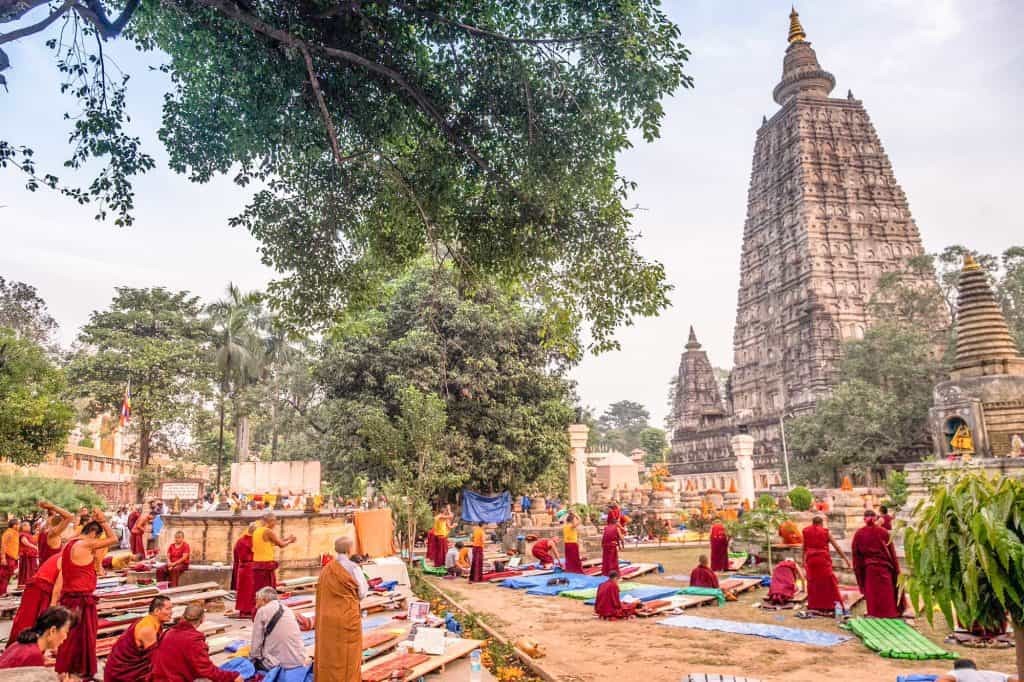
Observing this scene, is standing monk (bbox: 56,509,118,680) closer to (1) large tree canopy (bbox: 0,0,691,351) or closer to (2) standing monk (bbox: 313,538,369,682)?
(2) standing monk (bbox: 313,538,369,682)

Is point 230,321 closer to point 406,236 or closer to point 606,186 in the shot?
point 406,236

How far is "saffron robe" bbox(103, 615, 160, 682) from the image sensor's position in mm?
6125

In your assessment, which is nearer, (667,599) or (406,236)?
(406,236)

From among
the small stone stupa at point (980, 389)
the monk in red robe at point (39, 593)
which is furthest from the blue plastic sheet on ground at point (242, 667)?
the small stone stupa at point (980, 389)

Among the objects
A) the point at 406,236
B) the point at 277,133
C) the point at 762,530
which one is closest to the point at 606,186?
the point at 406,236

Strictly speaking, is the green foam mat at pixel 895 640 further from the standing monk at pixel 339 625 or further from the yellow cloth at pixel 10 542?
the yellow cloth at pixel 10 542

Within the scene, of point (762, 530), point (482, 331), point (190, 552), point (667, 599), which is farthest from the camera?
point (482, 331)

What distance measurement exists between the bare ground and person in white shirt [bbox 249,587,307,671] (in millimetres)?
2857

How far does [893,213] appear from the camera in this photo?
165 ft

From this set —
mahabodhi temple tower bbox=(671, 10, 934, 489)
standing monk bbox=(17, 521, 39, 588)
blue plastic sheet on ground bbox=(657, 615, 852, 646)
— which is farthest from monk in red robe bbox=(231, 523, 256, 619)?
mahabodhi temple tower bbox=(671, 10, 934, 489)

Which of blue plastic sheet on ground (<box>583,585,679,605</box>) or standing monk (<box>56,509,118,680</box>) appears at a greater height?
standing monk (<box>56,509,118,680</box>)

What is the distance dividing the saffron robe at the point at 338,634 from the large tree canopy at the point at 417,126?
469 centimetres

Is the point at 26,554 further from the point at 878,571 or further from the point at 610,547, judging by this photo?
the point at 878,571

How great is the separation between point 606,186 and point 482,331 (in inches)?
670
